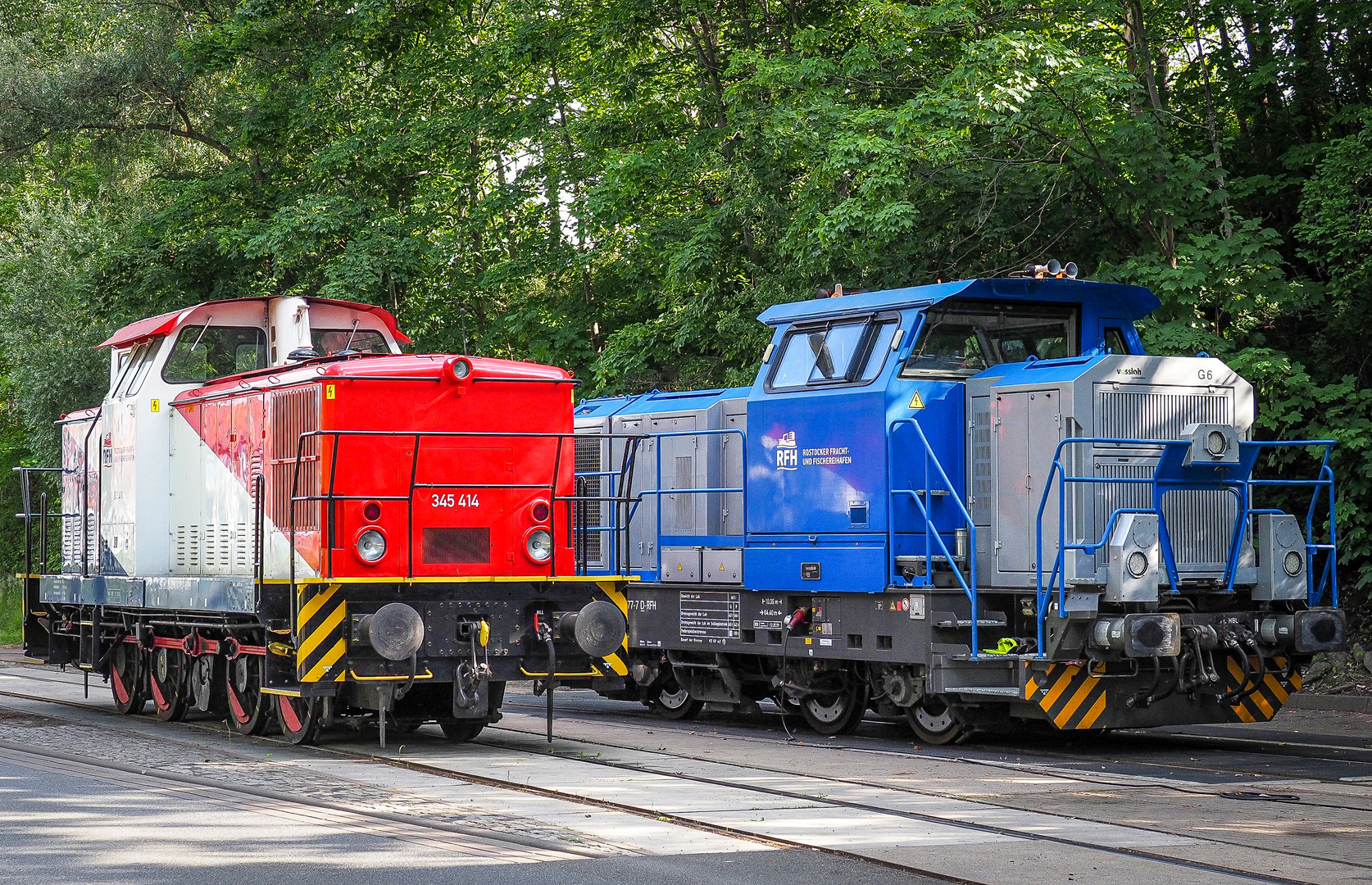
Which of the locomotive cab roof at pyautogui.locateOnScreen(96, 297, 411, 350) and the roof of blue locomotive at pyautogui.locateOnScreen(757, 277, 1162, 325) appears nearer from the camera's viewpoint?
the roof of blue locomotive at pyautogui.locateOnScreen(757, 277, 1162, 325)

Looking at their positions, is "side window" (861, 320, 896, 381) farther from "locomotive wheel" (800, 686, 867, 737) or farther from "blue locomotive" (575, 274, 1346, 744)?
"locomotive wheel" (800, 686, 867, 737)

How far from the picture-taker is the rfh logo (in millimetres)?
12984

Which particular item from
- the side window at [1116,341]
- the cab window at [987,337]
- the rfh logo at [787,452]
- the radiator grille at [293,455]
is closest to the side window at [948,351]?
the cab window at [987,337]

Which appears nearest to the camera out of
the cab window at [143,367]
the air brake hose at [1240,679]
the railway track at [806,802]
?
the railway track at [806,802]

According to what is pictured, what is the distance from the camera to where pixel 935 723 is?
12.2 m

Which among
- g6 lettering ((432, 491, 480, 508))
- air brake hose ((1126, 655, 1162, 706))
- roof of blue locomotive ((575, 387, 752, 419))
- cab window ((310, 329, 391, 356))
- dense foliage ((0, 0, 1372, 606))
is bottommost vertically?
air brake hose ((1126, 655, 1162, 706))

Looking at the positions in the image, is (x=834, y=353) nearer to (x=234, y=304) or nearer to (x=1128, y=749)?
(x=1128, y=749)

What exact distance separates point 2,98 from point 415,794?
23.0 metres

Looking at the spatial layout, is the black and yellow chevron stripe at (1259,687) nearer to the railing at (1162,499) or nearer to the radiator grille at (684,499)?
the railing at (1162,499)

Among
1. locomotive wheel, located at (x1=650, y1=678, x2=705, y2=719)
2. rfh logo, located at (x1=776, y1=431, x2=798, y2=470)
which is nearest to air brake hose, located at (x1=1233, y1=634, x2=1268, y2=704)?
rfh logo, located at (x1=776, y1=431, x2=798, y2=470)

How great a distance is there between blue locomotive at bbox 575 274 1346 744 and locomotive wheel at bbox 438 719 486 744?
1.25 metres

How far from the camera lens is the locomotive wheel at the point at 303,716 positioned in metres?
11.3

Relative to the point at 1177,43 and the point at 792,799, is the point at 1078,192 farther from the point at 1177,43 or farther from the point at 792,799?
the point at 792,799

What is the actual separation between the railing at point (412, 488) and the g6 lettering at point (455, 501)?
0.05m
